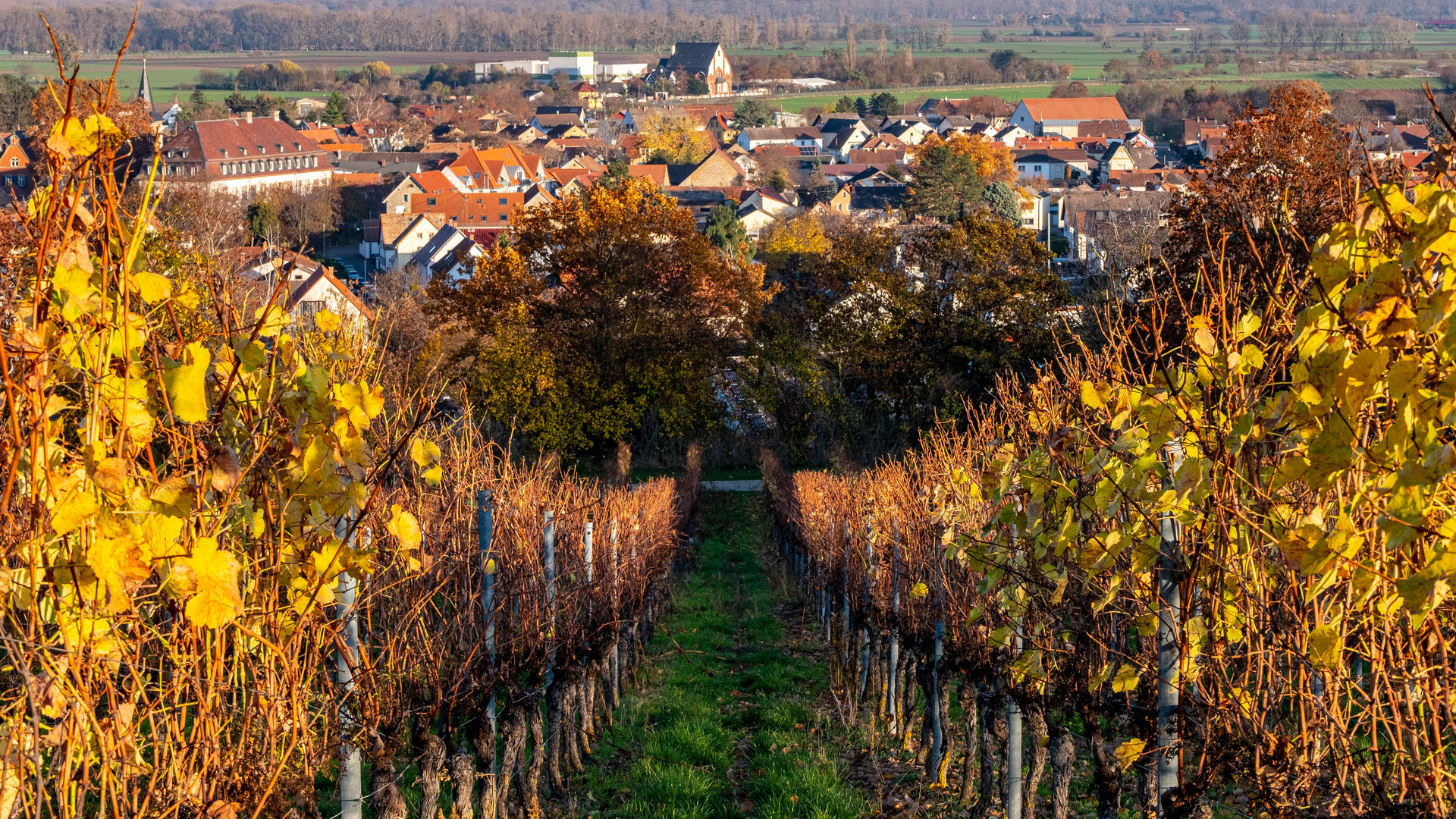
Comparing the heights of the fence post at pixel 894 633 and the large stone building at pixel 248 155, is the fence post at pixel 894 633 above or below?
below

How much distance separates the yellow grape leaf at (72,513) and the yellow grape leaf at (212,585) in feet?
0.61

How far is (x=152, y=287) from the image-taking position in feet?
8.54

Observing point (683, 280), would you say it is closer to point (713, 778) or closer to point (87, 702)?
point (713, 778)

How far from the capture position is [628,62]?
642 ft

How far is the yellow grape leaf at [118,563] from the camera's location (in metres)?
2.30

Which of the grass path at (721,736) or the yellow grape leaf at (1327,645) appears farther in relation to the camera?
the grass path at (721,736)

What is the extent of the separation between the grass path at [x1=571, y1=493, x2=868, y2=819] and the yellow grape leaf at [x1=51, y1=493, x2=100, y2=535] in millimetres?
4167

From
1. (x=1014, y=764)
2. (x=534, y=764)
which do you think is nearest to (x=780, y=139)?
(x=534, y=764)

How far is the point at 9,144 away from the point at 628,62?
126m

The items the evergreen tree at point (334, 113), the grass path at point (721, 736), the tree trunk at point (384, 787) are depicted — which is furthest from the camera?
the evergreen tree at point (334, 113)

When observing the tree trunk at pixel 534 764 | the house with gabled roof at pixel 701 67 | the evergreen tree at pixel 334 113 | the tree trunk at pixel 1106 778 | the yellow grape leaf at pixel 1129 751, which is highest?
the house with gabled roof at pixel 701 67

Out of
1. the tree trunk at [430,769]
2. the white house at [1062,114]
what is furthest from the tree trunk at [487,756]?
the white house at [1062,114]

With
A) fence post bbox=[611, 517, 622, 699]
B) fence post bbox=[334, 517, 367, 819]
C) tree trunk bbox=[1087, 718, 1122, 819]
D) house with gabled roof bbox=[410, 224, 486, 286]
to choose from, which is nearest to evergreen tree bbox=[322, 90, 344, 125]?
house with gabled roof bbox=[410, 224, 486, 286]

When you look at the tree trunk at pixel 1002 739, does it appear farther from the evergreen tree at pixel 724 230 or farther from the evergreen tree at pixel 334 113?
the evergreen tree at pixel 334 113
